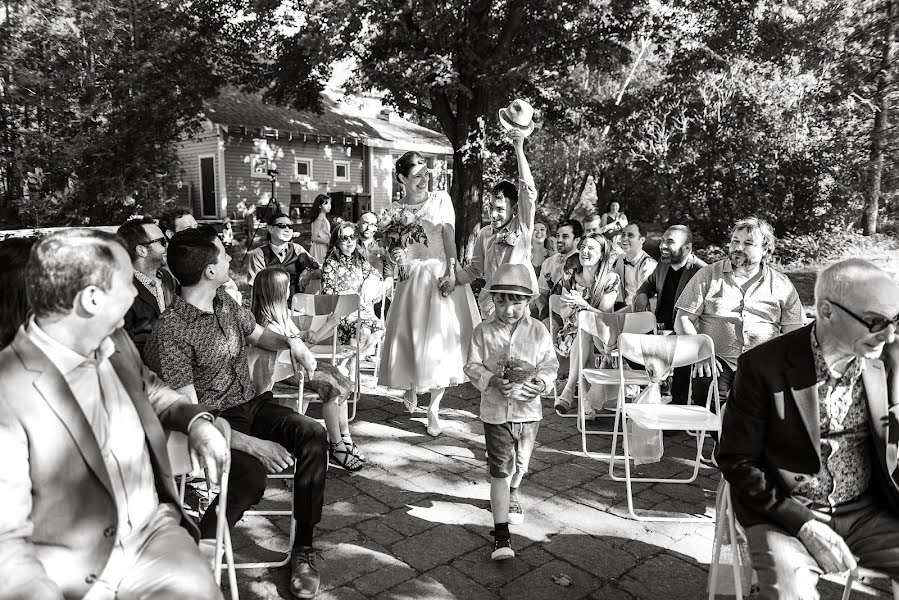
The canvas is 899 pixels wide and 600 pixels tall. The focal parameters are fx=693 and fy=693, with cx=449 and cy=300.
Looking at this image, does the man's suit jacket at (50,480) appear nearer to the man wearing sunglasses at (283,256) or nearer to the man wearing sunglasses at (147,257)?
the man wearing sunglasses at (147,257)

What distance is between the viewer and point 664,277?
230 inches

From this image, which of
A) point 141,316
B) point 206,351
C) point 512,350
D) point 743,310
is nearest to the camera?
point 206,351

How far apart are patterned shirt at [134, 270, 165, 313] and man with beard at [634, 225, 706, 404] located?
12.2 feet

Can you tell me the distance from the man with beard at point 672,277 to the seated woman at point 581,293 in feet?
0.97

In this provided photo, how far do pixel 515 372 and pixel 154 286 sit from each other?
2531 millimetres

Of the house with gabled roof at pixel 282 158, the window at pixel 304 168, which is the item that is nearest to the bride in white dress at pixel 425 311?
the house with gabled roof at pixel 282 158

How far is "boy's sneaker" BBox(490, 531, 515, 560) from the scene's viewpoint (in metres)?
3.49

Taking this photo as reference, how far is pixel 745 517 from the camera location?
2.65 metres

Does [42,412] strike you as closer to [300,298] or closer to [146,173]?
[300,298]

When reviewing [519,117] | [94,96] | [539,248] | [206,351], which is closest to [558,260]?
[539,248]

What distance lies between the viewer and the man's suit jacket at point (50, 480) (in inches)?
75.4

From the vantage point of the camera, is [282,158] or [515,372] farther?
[282,158]

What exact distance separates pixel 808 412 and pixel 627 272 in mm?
4478

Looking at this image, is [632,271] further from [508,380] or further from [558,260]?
[508,380]
